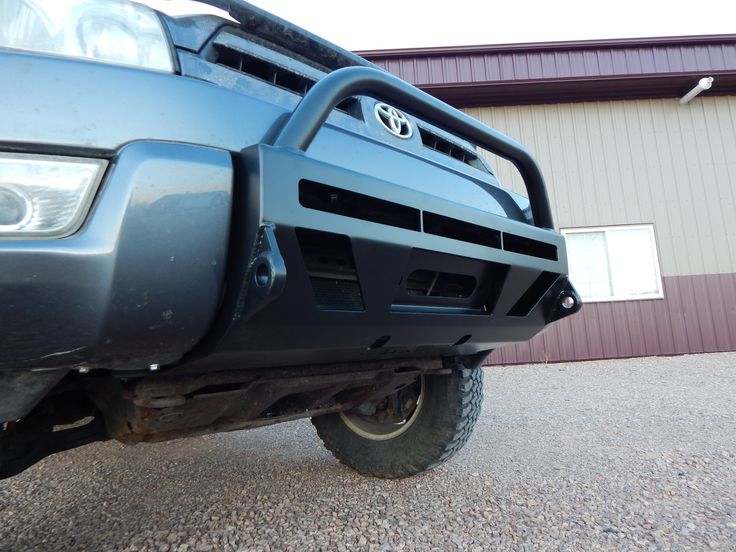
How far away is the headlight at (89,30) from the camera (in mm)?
821

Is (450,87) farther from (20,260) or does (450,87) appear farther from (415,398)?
(20,260)

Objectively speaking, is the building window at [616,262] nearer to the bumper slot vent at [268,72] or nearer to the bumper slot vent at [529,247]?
the bumper slot vent at [529,247]

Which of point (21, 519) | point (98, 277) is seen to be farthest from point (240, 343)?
point (21, 519)

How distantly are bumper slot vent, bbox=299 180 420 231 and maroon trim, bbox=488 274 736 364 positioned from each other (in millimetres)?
5224

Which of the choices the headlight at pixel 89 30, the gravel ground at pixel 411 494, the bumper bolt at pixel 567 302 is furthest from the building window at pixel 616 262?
the headlight at pixel 89 30

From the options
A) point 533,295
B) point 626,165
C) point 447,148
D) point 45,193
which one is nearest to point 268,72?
point 45,193

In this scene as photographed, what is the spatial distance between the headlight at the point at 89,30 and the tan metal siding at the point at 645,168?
6061mm

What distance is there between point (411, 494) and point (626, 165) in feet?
20.2

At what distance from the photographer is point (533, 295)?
1.50 metres

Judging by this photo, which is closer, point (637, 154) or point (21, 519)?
point (21, 519)

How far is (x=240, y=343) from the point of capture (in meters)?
0.92

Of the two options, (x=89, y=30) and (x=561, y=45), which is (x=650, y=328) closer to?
(x=561, y=45)

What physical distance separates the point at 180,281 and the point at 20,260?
23cm

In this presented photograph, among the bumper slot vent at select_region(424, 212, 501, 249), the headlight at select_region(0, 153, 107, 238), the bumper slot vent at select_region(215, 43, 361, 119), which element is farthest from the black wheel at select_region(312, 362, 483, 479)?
A: the headlight at select_region(0, 153, 107, 238)
